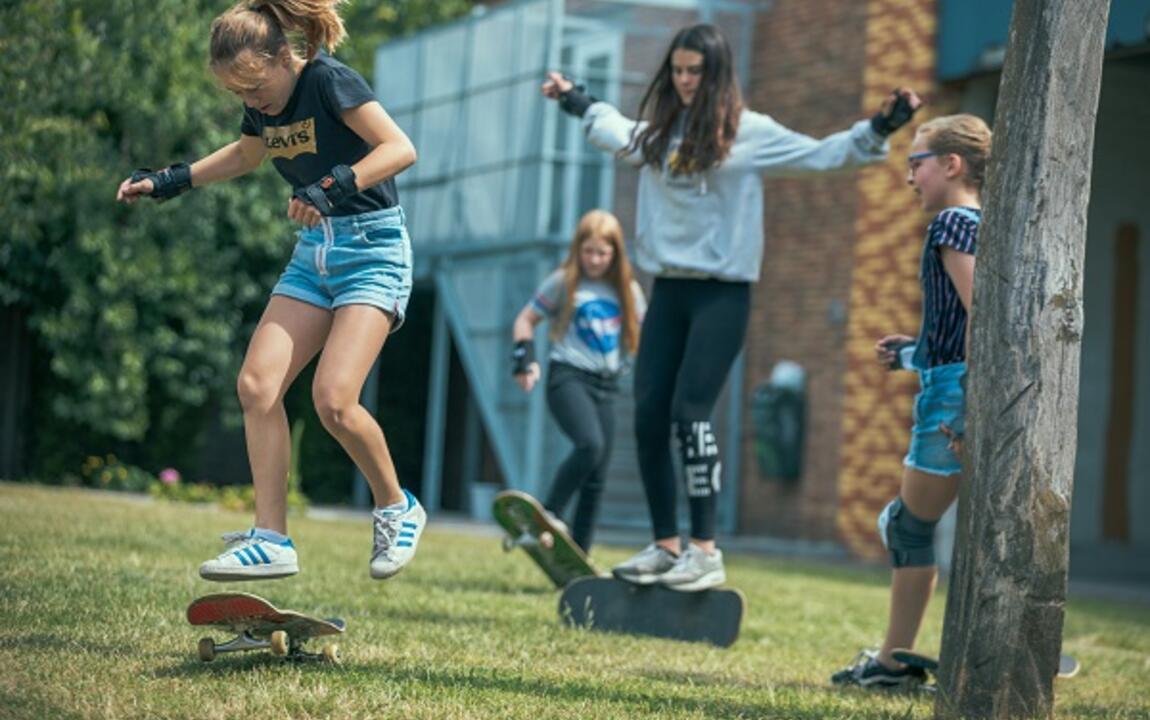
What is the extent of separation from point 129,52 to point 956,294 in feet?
43.2

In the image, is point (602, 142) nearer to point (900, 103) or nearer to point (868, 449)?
point (900, 103)

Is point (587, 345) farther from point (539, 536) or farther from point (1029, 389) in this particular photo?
point (1029, 389)

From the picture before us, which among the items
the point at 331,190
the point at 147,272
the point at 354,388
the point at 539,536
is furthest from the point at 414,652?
the point at 147,272

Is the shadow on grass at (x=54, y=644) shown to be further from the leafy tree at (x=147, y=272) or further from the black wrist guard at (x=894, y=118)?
the leafy tree at (x=147, y=272)

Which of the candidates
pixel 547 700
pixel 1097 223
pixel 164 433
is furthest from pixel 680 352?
pixel 164 433

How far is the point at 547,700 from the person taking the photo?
4.56m

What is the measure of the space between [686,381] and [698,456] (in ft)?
0.95

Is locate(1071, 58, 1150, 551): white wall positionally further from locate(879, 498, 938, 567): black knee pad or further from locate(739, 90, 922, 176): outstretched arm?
locate(879, 498, 938, 567): black knee pad

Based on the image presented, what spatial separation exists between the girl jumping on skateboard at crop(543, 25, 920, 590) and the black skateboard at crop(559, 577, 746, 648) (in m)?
0.11

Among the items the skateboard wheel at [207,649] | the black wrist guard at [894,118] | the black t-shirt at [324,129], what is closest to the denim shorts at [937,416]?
the black wrist guard at [894,118]

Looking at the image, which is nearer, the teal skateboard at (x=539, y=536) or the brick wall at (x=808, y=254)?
the teal skateboard at (x=539, y=536)

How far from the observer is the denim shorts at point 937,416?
17.7 ft

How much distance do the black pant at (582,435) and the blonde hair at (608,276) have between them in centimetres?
22

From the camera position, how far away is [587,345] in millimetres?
8969
